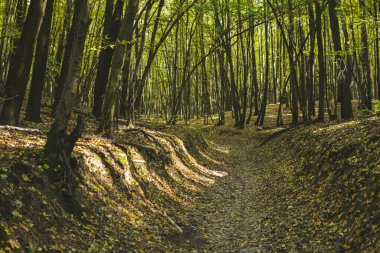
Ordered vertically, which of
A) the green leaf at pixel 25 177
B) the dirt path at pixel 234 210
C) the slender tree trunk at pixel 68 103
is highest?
the slender tree trunk at pixel 68 103

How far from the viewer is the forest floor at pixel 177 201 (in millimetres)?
5875

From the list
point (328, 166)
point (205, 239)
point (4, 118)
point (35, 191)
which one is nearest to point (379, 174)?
point (328, 166)

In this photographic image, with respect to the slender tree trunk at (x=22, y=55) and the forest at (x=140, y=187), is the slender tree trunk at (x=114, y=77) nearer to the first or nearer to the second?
the forest at (x=140, y=187)

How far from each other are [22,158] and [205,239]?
4124 mm

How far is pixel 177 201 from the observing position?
10188mm

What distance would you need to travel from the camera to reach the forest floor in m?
5.88

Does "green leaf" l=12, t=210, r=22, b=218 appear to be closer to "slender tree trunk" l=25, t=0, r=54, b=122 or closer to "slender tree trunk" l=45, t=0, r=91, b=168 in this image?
"slender tree trunk" l=45, t=0, r=91, b=168

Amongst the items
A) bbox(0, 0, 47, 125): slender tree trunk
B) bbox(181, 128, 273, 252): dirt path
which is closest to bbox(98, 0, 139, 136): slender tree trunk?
bbox(0, 0, 47, 125): slender tree trunk

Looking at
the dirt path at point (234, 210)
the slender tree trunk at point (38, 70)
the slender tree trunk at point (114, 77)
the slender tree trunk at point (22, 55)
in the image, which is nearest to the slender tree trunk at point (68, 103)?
the slender tree trunk at point (22, 55)

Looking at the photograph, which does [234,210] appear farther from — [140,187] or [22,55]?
[22,55]

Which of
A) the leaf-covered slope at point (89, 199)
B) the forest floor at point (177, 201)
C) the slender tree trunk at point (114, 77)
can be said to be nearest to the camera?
the leaf-covered slope at point (89, 199)

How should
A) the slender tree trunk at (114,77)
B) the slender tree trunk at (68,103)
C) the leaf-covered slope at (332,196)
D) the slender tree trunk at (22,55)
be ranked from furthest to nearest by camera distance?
the slender tree trunk at (114,77), the slender tree trunk at (22,55), the slender tree trunk at (68,103), the leaf-covered slope at (332,196)

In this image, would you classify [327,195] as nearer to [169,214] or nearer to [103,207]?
[169,214]

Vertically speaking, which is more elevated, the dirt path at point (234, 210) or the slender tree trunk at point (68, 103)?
the slender tree trunk at point (68, 103)
